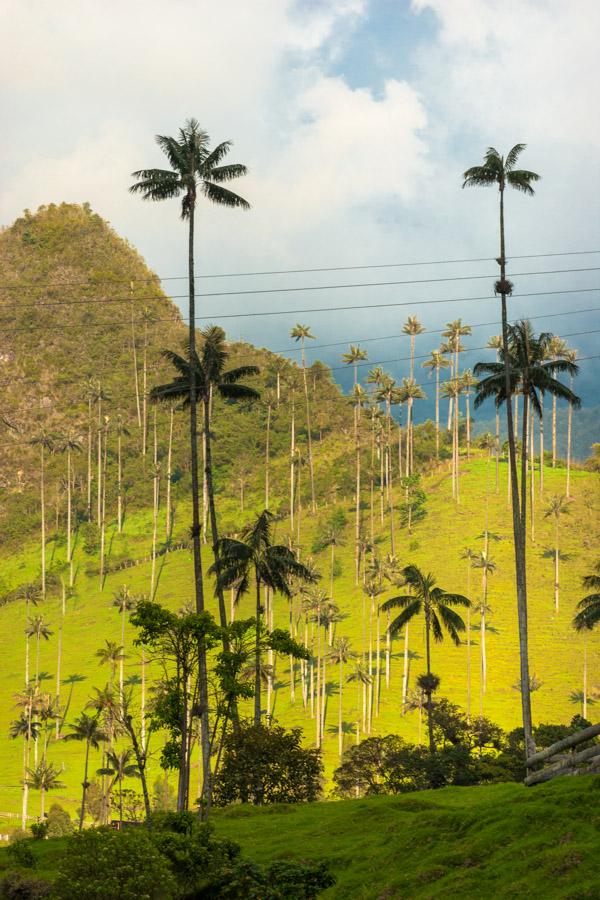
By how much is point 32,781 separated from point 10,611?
2544 inches

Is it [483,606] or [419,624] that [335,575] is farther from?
[483,606]

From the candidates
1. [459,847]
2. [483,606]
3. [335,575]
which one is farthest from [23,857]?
[335,575]

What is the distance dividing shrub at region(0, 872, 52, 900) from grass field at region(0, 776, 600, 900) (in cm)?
300

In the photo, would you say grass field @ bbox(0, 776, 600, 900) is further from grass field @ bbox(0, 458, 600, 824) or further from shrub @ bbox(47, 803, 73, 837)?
grass field @ bbox(0, 458, 600, 824)

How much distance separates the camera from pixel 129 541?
175875 millimetres

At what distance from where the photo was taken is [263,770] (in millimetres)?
52188

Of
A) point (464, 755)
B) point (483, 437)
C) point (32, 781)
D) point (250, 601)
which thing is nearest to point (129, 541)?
point (250, 601)

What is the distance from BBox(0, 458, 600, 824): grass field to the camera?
4013 inches

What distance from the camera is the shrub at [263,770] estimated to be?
52219mm

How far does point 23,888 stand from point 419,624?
107 m

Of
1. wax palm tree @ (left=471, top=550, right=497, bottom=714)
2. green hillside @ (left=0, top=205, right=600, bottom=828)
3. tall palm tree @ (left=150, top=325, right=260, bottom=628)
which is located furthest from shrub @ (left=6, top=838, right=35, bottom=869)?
wax palm tree @ (left=471, top=550, right=497, bottom=714)

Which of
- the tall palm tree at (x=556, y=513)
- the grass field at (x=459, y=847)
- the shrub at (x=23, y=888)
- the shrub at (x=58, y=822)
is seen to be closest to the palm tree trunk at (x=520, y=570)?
the grass field at (x=459, y=847)

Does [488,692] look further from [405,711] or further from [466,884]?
[466,884]

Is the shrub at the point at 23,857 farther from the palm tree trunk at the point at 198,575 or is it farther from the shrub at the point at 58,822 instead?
the shrub at the point at 58,822
